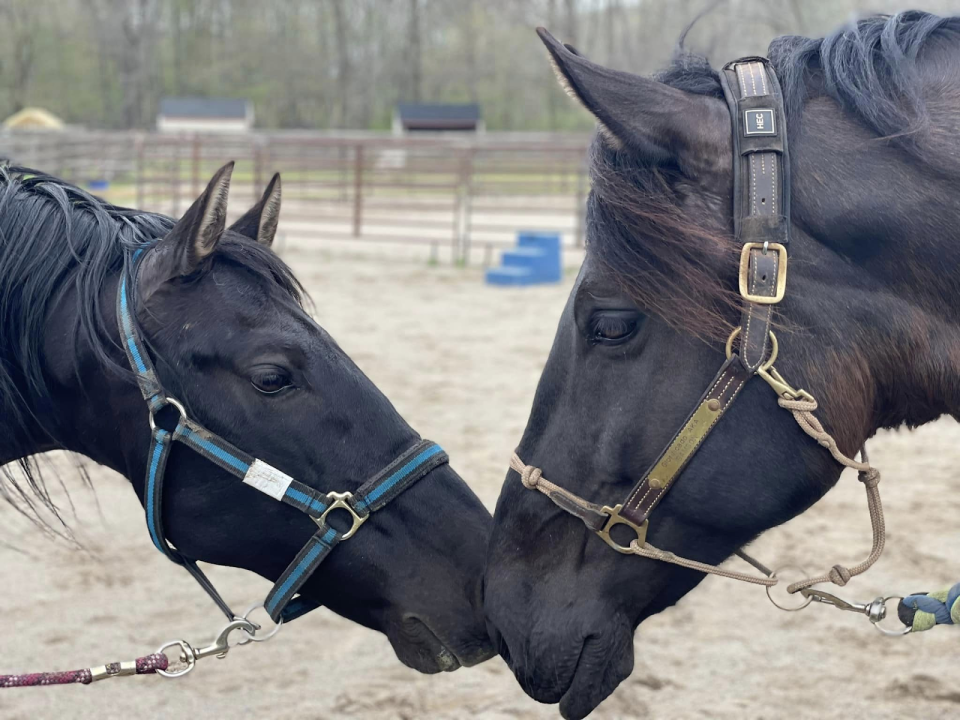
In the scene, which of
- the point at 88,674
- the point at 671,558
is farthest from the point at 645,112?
the point at 88,674

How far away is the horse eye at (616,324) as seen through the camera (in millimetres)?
1609

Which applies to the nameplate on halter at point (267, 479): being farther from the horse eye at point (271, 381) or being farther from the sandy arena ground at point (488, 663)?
the sandy arena ground at point (488, 663)

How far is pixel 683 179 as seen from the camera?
5.18 ft

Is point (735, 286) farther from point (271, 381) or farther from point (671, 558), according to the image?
point (271, 381)

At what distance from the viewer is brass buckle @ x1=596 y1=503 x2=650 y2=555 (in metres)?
1.66

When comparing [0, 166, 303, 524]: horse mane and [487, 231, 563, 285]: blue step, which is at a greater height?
[0, 166, 303, 524]: horse mane

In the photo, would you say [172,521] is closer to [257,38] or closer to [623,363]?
[623,363]

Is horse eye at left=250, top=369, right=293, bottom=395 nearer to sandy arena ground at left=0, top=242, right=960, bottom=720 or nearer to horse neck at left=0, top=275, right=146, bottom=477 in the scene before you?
horse neck at left=0, top=275, right=146, bottom=477

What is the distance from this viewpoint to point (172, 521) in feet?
6.49

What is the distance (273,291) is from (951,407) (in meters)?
1.38

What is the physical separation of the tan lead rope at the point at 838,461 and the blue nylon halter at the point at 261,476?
1.04 feet

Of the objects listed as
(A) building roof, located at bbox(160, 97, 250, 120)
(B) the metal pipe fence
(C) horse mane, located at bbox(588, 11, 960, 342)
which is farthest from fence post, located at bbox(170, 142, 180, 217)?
(A) building roof, located at bbox(160, 97, 250, 120)

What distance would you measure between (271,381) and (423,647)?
69 cm

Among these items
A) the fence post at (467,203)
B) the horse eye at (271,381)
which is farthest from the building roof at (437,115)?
the horse eye at (271,381)
